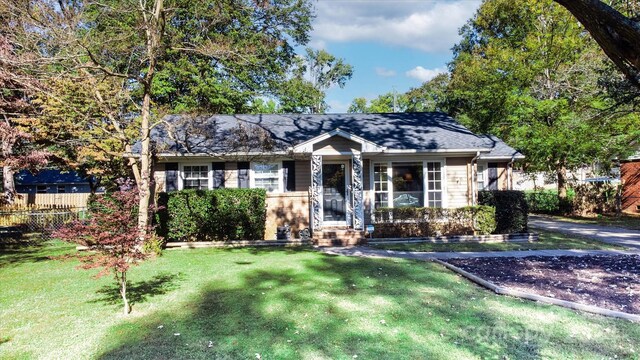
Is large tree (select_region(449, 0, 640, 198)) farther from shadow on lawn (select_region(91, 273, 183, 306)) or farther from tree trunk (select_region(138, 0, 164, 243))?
shadow on lawn (select_region(91, 273, 183, 306))

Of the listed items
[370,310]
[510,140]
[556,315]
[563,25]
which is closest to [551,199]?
[510,140]

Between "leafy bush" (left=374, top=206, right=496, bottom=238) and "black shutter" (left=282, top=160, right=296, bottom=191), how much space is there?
3.30 m

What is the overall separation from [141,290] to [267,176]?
758 centimetres

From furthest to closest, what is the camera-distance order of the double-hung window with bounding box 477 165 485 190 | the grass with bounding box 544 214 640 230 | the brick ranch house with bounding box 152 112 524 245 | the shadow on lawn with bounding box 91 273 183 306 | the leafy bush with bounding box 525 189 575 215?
the leafy bush with bounding box 525 189 575 215, the double-hung window with bounding box 477 165 485 190, the grass with bounding box 544 214 640 230, the brick ranch house with bounding box 152 112 524 245, the shadow on lawn with bounding box 91 273 183 306

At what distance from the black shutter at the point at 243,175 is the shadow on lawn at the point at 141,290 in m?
6.32

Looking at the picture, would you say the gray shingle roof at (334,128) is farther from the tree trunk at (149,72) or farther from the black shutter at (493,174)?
the tree trunk at (149,72)

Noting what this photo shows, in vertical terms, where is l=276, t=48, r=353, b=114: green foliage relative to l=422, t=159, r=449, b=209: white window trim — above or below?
above

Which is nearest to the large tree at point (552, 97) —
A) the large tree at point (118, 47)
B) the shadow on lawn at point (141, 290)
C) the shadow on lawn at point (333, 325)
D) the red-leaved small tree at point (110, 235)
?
the large tree at point (118, 47)

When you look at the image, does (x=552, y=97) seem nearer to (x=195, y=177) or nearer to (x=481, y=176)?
(x=481, y=176)

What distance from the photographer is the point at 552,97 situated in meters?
20.7

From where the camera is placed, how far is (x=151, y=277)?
305 inches

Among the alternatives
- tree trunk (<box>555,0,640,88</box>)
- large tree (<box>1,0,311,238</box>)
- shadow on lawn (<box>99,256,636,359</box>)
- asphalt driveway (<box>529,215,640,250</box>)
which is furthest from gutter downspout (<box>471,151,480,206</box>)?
tree trunk (<box>555,0,640,88</box>)

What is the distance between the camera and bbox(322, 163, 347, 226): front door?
13633 millimetres

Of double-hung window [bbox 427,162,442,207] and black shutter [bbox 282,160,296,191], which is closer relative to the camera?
black shutter [bbox 282,160,296,191]
